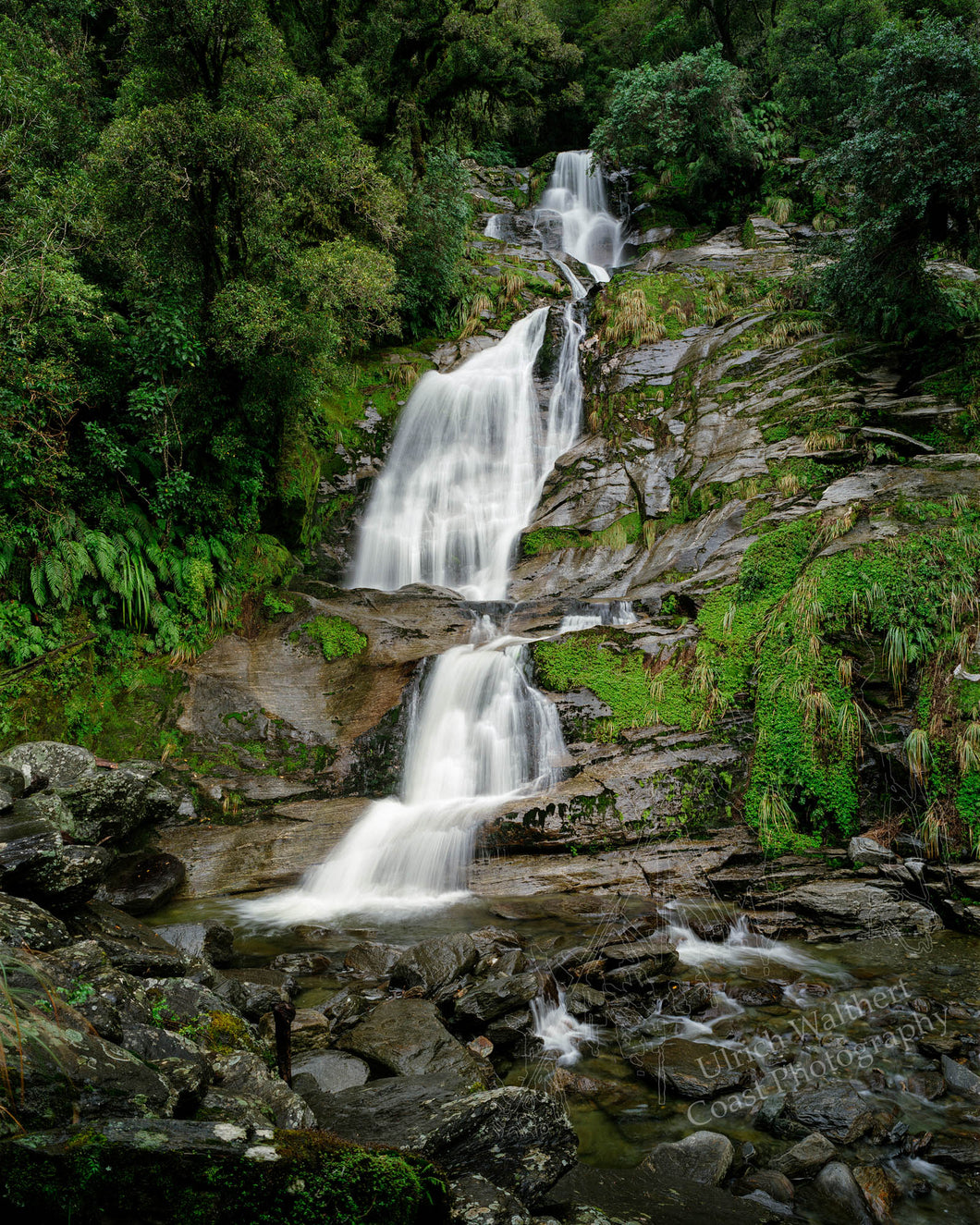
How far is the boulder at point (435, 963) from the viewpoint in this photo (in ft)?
18.4

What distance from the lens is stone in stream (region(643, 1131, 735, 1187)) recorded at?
3.62 m

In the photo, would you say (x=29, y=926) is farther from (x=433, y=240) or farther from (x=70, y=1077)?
(x=433, y=240)

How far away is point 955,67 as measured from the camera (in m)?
10.4

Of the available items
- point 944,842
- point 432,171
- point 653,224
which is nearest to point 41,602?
point 944,842

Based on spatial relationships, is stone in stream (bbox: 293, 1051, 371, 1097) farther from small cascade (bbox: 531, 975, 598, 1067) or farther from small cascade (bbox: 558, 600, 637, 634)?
small cascade (bbox: 558, 600, 637, 634)

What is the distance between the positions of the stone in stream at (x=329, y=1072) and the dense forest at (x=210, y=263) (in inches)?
277

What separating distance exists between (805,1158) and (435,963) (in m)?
2.97

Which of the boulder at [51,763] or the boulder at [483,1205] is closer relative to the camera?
the boulder at [483,1205]

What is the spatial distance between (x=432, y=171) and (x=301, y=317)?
9.76 metres

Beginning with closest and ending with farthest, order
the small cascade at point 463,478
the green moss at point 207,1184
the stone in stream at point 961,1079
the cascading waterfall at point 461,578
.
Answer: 1. the green moss at point 207,1184
2. the stone in stream at point 961,1079
3. the cascading waterfall at point 461,578
4. the small cascade at point 463,478

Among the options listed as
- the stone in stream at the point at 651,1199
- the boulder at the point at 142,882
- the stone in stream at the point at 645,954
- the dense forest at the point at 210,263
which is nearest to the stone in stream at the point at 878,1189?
the stone in stream at the point at 651,1199

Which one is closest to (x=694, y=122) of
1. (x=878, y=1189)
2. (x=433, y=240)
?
(x=433, y=240)

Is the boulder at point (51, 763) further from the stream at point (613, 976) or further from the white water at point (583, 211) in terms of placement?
the white water at point (583, 211)

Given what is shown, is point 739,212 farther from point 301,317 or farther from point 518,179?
point 301,317
